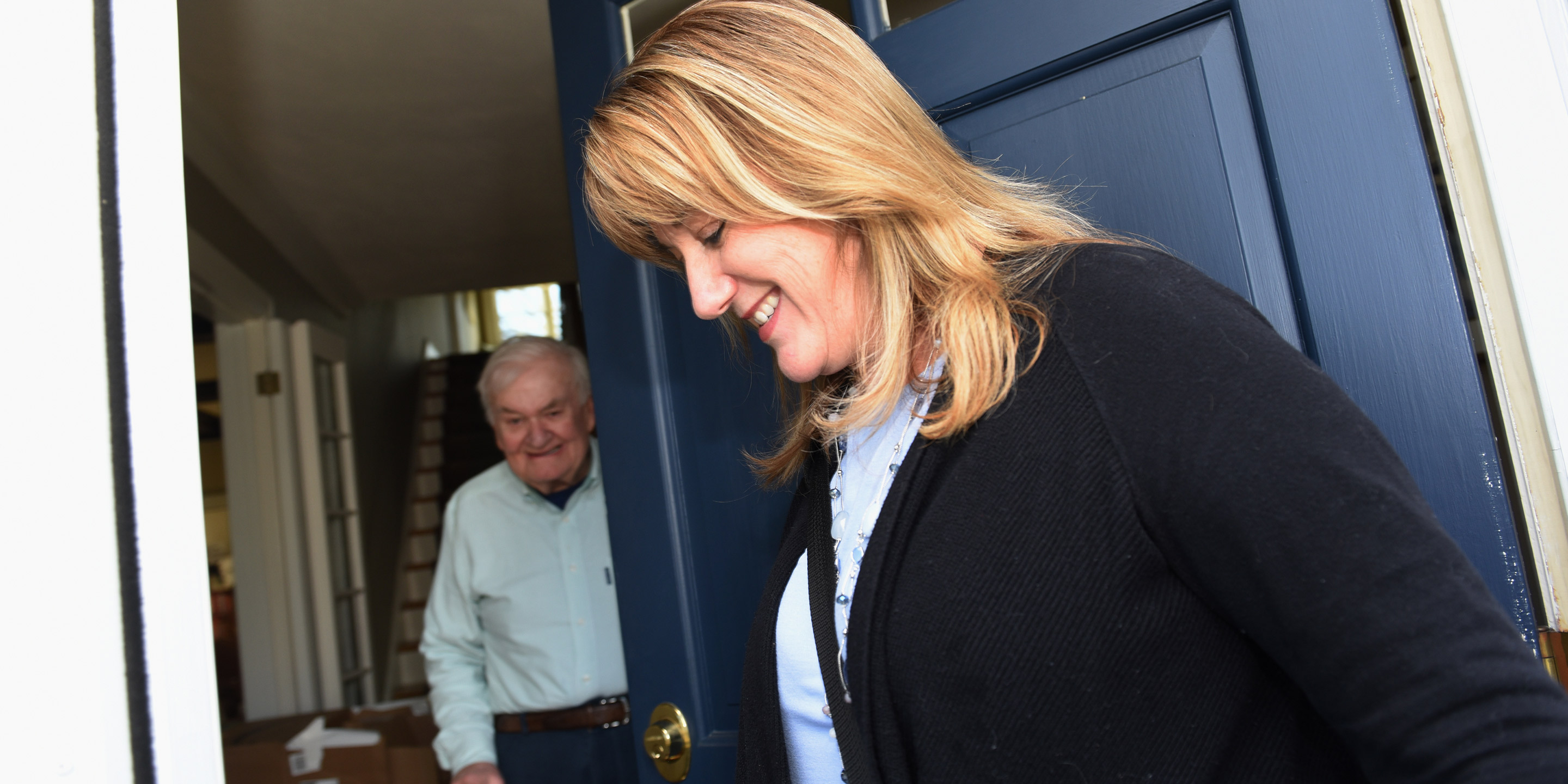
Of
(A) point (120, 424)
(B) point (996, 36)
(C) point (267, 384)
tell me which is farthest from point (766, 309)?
(C) point (267, 384)

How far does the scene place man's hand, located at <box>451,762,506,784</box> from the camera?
6.91 feet

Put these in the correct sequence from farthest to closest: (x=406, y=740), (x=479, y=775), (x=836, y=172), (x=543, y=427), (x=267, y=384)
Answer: (x=267, y=384)
(x=406, y=740)
(x=543, y=427)
(x=479, y=775)
(x=836, y=172)

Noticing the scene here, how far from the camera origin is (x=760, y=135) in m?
0.83

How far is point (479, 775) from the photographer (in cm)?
212

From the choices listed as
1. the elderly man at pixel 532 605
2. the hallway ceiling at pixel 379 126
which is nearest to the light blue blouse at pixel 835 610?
the elderly man at pixel 532 605

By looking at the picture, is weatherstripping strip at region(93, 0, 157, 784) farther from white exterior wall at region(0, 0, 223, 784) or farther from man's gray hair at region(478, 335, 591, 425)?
man's gray hair at region(478, 335, 591, 425)

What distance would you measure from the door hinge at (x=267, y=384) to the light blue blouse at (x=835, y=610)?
149 inches

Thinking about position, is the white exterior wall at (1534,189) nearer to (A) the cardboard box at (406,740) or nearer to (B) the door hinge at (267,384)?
(A) the cardboard box at (406,740)

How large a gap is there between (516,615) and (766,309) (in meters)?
1.65

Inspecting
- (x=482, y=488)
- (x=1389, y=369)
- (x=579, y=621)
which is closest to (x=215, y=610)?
(x=482, y=488)

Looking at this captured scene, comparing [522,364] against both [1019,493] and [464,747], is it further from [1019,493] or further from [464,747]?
[1019,493]

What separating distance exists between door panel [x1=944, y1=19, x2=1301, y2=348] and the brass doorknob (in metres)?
0.97

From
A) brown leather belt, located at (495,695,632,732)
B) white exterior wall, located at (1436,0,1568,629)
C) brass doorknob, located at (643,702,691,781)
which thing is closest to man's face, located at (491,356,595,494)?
brown leather belt, located at (495,695,632,732)

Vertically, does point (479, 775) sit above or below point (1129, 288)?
below
